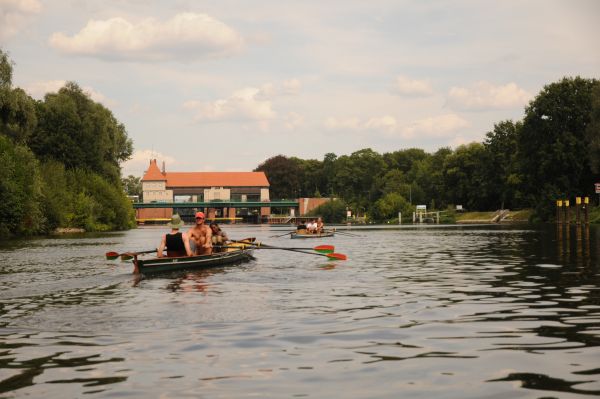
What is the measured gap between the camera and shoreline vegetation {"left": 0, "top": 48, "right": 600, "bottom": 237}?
54469 mm

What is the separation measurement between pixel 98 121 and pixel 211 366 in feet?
239

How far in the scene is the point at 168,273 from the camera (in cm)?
2233

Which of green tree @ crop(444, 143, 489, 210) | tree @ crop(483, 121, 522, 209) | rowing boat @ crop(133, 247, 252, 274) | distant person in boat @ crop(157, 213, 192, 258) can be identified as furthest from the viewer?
green tree @ crop(444, 143, 489, 210)

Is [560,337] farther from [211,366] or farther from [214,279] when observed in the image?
[214,279]

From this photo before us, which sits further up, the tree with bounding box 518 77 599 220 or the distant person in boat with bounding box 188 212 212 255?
the tree with bounding box 518 77 599 220

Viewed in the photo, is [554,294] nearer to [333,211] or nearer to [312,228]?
[312,228]

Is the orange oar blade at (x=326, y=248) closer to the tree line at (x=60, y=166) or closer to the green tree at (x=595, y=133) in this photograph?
the tree line at (x=60, y=166)

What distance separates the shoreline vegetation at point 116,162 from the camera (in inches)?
2144

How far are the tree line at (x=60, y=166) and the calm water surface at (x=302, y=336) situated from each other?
3525 cm

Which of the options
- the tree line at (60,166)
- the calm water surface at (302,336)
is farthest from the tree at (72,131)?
the calm water surface at (302,336)

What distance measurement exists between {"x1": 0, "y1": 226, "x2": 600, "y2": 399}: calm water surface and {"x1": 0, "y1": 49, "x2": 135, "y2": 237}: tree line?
35.3m

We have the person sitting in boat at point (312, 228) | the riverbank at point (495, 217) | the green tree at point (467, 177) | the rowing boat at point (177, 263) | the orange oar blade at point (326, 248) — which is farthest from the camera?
the green tree at point (467, 177)

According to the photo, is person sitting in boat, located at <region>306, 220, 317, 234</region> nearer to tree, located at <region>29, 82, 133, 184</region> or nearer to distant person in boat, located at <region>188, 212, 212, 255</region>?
tree, located at <region>29, 82, 133, 184</region>

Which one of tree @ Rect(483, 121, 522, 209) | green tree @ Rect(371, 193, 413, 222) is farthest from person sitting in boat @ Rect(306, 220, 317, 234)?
green tree @ Rect(371, 193, 413, 222)
